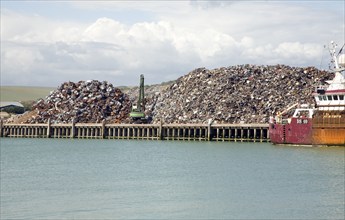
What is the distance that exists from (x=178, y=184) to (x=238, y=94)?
195 feet

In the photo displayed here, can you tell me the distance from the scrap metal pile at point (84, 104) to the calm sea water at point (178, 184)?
148ft

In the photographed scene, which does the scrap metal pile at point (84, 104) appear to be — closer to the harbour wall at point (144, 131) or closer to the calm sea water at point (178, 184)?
the harbour wall at point (144, 131)

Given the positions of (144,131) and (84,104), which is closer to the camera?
(144,131)

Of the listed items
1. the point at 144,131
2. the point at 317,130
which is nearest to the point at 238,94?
the point at 144,131

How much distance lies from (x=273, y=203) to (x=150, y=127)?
69.1 metres

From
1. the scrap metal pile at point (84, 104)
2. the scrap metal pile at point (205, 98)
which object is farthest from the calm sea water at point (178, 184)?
the scrap metal pile at point (84, 104)

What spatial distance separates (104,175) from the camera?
2280 inches

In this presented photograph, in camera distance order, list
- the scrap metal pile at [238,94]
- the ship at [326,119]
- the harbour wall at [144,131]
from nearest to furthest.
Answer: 1. the ship at [326,119]
2. the harbour wall at [144,131]
3. the scrap metal pile at [238,94]

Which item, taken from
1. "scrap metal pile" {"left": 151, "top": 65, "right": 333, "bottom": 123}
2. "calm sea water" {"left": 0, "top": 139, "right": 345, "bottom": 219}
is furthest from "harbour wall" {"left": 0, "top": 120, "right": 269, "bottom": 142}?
"calm sea water" {"left": 0, "top": 139, "right": 345, "bottom": 219}

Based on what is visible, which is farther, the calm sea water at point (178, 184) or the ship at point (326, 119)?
the ship at point (326, 119)

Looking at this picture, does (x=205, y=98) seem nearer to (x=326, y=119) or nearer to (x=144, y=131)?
(x=144, y=131)

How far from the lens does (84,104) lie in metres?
131

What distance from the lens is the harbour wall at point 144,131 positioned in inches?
3826

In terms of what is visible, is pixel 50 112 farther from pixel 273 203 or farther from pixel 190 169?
pixel 273 203
